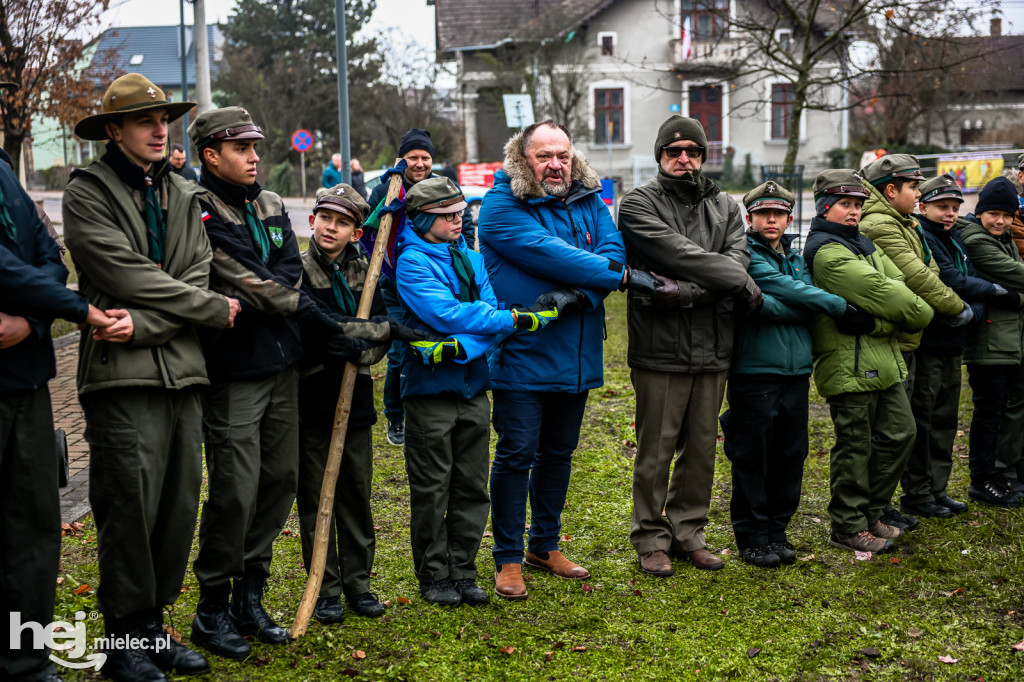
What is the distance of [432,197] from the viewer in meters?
4.85

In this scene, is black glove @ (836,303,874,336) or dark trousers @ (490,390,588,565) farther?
black glove @ (836,303,874,336)

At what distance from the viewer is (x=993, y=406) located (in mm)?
6785

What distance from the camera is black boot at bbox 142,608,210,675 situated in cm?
406

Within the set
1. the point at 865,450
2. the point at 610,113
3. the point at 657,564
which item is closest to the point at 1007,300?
the point at 865,450

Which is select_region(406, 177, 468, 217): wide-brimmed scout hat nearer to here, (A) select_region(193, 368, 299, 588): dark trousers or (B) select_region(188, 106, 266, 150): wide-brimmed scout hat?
(B) select_region(188, 106, 266, 150): wide-brimmed scout hat

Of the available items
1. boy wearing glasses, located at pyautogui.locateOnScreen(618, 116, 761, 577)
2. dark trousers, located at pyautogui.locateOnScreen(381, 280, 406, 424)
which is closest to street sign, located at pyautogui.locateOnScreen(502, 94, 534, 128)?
dark trousers, located at pyautogui.locateOnScreen(381, 280, 406, 424)

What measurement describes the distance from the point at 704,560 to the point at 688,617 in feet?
2.30

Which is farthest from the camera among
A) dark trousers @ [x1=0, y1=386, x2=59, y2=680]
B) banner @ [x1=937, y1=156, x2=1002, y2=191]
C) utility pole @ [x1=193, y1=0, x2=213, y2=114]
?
banner @ [x1=937, y1=156, x2=1002, y2=191]

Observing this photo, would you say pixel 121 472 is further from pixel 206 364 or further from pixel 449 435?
pixel 449 435

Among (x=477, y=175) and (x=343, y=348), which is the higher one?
(x=477, y=175)

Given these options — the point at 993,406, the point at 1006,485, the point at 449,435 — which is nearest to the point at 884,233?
the point at 993,406

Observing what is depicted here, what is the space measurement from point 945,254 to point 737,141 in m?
40.5

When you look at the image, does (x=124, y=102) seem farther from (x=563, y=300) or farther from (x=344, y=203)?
(x=563, y=300)

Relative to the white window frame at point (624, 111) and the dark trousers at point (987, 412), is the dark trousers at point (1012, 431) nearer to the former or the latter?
the dark trousers at point (987, 412)
